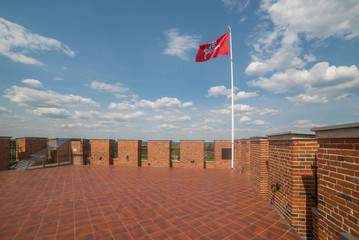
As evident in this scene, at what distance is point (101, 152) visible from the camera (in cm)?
1191

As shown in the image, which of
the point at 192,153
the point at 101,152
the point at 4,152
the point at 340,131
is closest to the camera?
the point at 340,131

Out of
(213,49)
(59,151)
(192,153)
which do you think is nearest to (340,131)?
(192,153)

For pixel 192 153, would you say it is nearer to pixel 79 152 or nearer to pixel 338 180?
pixel 79 152

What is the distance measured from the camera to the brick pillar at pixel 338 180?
1793mm

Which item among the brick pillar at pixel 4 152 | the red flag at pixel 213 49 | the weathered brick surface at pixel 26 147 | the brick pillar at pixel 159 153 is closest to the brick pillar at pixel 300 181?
the brick pillar at pixel 159 153

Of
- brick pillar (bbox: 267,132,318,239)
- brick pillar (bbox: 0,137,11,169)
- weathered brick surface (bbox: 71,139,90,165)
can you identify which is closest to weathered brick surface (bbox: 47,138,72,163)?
weathered brick surface (bbox: 71,139,90,165)

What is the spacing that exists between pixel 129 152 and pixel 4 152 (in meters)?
7.14

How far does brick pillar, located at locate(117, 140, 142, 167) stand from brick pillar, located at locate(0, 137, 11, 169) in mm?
6334

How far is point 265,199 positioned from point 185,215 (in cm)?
273

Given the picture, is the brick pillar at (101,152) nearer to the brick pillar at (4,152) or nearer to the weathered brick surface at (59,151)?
the weathered brick surface at (59,151)

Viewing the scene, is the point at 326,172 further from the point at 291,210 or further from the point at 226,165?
the point at 226,165

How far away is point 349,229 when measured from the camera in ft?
6.02

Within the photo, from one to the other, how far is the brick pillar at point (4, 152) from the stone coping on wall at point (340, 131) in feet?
47.2

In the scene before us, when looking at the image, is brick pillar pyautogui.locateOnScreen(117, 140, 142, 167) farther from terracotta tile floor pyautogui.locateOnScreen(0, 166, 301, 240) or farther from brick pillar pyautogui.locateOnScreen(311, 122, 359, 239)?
brick pillar pyautogui.locateOnScreen(311, 122, 359, 239)
